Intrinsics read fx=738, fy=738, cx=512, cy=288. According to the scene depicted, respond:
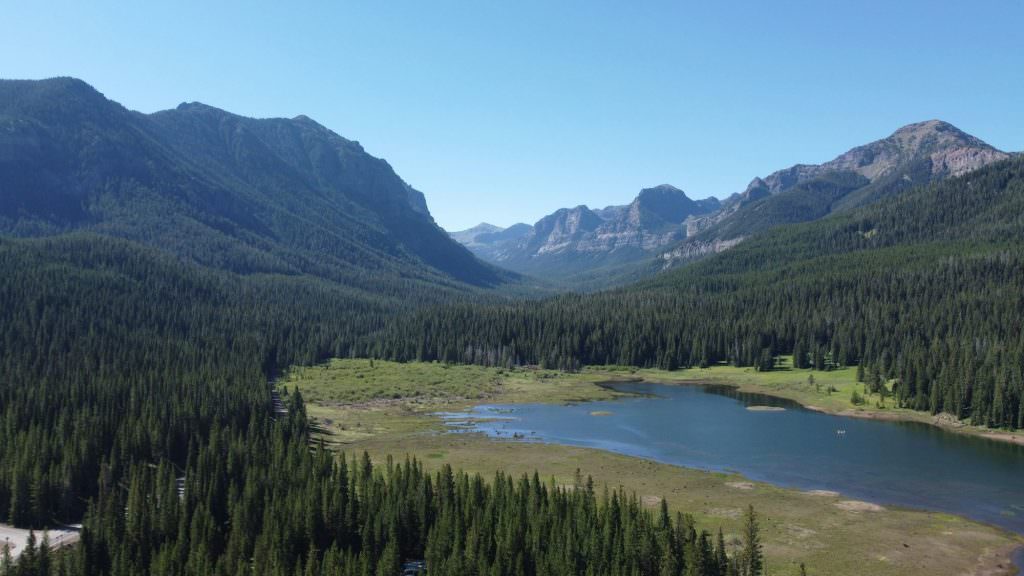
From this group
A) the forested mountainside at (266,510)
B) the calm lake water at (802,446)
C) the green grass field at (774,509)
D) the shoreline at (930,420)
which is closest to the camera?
the forested mountainside at (266,510)

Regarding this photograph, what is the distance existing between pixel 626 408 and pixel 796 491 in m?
81.2

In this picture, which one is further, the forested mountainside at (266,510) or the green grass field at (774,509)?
the green grass field at (774,509)

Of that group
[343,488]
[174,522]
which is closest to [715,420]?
[343,488]

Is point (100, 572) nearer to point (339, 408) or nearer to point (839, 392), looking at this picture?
point (339, 408)

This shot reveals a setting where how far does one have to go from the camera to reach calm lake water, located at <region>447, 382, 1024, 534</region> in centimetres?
10225

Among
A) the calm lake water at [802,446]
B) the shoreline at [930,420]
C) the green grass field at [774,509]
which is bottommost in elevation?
the green grass field at [774,509]

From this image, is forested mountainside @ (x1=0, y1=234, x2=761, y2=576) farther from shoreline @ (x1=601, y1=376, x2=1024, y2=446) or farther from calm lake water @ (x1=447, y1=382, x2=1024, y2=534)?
shoreline @ (x1=601, y1=376, x2=1024, y2=446)

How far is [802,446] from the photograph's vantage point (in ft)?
437

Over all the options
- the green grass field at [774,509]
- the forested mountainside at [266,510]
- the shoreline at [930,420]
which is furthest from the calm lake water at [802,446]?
the forested mountainside at [266,510]

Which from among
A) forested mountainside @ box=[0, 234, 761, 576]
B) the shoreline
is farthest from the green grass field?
the shoreline

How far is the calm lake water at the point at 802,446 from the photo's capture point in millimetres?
102250

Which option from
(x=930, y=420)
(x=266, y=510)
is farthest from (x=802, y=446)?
(x=266, y=510)

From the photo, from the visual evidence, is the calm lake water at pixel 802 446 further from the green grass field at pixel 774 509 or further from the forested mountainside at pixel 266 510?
the forested mountainside at pixel 266 510

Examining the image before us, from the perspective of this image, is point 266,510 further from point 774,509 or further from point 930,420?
point 930,420
